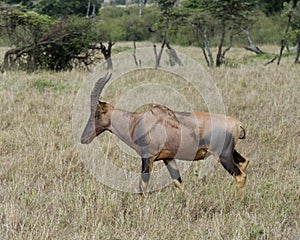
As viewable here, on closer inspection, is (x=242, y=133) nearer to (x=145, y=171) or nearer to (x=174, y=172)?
(x=174, y=172)

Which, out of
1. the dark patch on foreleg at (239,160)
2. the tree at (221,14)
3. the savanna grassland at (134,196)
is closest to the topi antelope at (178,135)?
the dark patch on foreleg at (239,160)

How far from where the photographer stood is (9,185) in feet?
15.4

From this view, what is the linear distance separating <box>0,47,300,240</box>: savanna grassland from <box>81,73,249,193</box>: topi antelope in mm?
343

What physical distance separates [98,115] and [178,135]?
2.72 ft

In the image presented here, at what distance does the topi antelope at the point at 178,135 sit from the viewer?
4320mm

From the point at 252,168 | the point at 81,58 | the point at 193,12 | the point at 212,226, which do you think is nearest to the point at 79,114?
the point at 252,168

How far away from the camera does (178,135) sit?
4363mm

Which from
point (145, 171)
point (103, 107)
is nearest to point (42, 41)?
point (103, 107)

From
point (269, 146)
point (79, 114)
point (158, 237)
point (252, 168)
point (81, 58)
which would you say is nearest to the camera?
point (158, 237)

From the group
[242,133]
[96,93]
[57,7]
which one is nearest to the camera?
[96,93]

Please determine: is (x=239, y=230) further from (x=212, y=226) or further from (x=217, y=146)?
(x=217, y=146)

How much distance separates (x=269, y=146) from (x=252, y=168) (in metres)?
1.03

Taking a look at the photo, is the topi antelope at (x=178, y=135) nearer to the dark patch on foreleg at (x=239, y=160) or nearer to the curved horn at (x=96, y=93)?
the curved horn at (x=96, y=93)

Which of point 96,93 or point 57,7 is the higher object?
point 96,93
